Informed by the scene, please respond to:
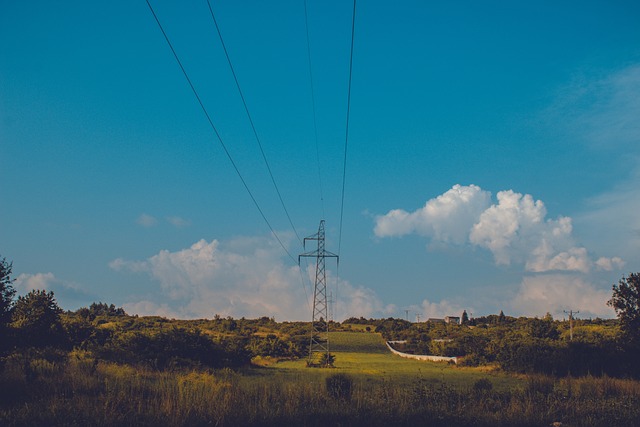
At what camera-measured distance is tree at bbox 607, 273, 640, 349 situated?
3634 centimetres

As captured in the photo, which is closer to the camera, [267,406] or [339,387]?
[267,406]

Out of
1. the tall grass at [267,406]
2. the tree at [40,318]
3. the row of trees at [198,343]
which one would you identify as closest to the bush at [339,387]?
the tall grass at [267,406]

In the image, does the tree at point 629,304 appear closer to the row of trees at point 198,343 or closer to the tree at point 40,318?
the row of trees at point 198,343

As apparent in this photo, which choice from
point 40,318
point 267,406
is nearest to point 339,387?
point 267,406

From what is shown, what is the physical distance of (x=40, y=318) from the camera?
36.7 meters

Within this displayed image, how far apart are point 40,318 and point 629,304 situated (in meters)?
41.8

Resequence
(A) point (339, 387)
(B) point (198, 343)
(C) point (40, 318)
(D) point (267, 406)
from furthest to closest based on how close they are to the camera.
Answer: (B) point (198, 343) < (C) point (40, 318) < (A) point (339, 387) < (D) point (267, 406)

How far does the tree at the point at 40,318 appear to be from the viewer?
117 ft

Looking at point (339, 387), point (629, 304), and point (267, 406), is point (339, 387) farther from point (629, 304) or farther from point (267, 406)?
point (629, 304)

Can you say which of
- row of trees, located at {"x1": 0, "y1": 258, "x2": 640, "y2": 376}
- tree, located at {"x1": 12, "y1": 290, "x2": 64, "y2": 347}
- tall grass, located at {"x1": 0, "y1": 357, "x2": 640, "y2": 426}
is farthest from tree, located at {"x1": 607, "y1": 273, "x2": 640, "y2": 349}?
tree, located at {"x1": 12, "y1": 290, "x2": 64, "y2": 347}

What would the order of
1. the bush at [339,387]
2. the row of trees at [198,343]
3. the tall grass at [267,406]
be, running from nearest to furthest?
1. the tall grass at [267,406]
2. the bush at [339,387]
3. the row of trees at [198,343]

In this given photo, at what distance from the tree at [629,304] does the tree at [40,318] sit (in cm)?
3995

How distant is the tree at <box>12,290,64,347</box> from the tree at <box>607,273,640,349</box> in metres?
39.9

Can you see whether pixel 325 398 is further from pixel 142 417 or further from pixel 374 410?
pixel 142 417
